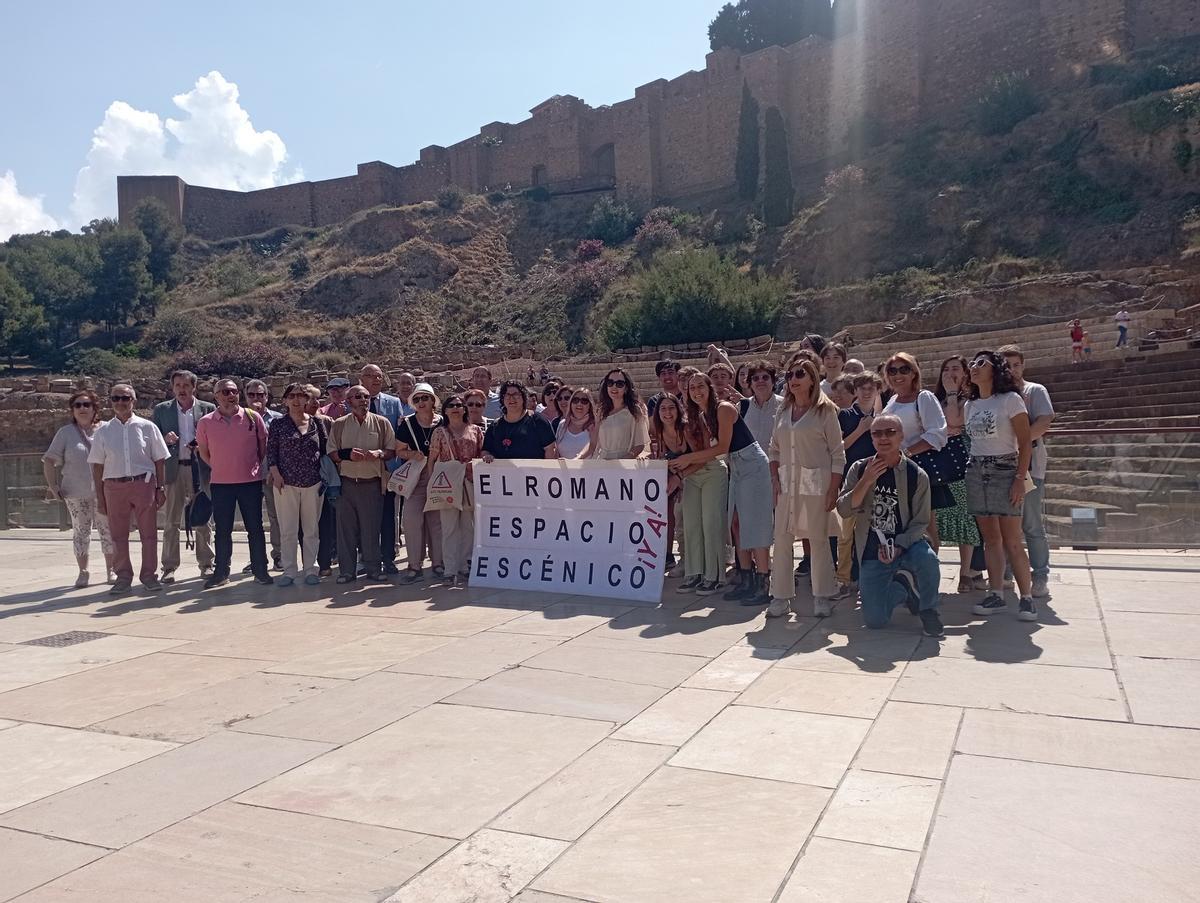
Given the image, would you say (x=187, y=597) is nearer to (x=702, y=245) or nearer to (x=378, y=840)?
(x=378, y=840)

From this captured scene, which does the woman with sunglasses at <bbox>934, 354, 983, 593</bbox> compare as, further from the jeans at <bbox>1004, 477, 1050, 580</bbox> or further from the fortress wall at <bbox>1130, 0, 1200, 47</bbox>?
the fortress wall at <bbox>1130, 0, 1200, 47</bbox>

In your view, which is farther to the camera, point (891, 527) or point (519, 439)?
point (519, 439)

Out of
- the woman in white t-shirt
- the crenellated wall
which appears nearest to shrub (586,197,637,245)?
the crenellated wall

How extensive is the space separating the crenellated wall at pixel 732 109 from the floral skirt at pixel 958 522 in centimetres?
3808

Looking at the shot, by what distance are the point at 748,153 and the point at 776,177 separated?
4.36 meters

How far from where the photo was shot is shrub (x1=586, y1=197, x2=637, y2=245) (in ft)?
169

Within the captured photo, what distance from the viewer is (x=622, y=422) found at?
796 cm

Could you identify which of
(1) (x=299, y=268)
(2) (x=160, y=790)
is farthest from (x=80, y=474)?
(1) (x=299, y=268)

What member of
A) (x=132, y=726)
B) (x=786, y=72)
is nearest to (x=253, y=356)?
(x=786, y=72)

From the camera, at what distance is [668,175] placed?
5328 centimetres

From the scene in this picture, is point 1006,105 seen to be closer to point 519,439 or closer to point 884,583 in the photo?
point 519,439

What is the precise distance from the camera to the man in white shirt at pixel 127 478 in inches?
340

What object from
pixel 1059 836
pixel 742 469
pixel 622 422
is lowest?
pixel 1059 836

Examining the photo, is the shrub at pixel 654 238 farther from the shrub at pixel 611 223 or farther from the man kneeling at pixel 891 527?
the man kneeling at pixel 891 527
